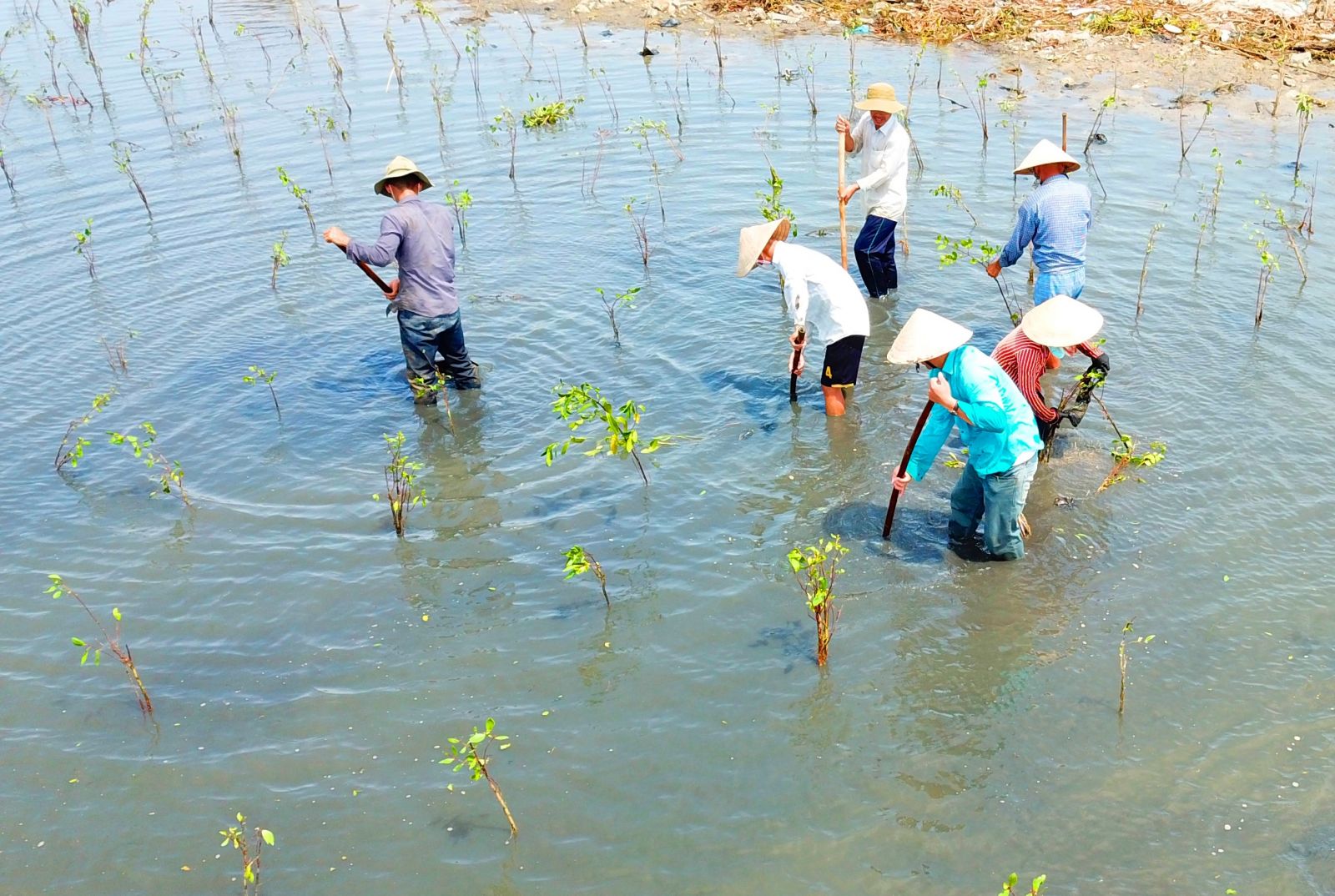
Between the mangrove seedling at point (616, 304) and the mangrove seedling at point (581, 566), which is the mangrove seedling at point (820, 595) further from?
the mangrove seedling at point (616, 304)

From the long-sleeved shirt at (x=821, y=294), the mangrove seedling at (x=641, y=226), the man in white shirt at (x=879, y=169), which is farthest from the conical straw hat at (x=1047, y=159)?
the mangrove seedling at (x=641, y=226)

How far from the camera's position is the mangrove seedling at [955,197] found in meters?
11.9

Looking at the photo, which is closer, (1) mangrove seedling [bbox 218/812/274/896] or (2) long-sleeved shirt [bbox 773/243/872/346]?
(1) mangrove seedling [bbox 218/812/274/896]

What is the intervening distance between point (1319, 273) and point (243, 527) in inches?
413

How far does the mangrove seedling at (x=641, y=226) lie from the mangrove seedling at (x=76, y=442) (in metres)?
5.69

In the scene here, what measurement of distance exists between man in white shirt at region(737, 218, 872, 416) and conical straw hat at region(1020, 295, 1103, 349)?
1.68 metres

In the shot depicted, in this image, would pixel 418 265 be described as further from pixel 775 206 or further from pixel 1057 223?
pixel 1057 223

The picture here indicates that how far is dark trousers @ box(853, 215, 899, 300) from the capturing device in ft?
34.2

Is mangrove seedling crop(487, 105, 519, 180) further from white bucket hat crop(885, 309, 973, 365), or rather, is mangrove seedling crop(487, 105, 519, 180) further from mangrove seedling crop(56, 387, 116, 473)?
white bucket hat crop(885, 309, 973, 365)

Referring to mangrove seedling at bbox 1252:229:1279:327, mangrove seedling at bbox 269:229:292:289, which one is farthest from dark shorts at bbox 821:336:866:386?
mangrove seedling at bbox 269:229:292:289

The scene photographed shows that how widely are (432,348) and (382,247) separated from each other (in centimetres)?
107

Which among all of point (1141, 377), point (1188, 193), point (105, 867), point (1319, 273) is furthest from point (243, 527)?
point (1188, 193)

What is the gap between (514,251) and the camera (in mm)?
12477

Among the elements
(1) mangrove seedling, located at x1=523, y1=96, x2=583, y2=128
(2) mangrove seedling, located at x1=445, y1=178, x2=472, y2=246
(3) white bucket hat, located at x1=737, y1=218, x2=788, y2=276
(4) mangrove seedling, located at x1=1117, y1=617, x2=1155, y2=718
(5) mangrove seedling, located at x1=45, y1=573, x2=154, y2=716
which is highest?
(1) mangrove seedling, located at x1=523, y1=96, x2=583, y2=128
